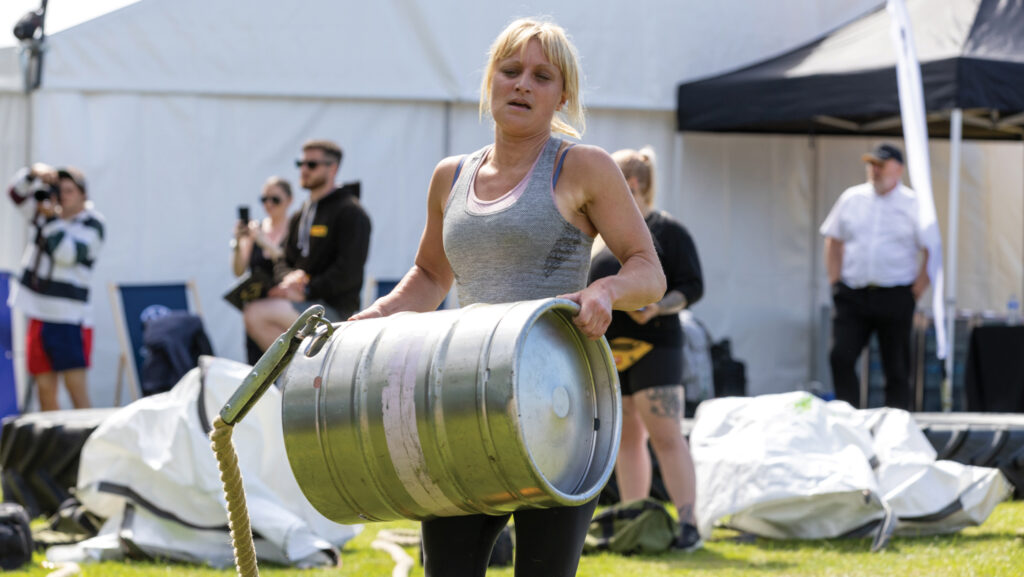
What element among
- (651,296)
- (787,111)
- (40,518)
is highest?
(787,111)

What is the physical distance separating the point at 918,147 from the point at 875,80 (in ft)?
4.91

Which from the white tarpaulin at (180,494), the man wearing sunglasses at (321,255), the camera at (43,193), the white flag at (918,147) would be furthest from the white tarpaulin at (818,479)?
the camera at (43,193)

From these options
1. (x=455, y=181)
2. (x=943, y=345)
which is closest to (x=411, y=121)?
(x=943, y=345)

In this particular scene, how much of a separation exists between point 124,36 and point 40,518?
14.4 ft

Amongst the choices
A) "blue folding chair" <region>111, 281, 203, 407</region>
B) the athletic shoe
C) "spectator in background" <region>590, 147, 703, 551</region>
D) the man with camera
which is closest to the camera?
the man with camera

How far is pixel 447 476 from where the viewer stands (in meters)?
2.27

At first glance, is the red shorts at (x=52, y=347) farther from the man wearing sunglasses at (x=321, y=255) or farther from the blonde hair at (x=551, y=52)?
the blonde hair at (x=551, y=52)

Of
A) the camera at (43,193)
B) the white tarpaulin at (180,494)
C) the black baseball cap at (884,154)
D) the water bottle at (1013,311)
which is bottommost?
the white tarpaulin at (180,494)

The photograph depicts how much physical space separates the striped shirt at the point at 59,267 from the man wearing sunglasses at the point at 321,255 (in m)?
1.55

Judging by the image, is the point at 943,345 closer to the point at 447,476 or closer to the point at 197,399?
the point at 197,399

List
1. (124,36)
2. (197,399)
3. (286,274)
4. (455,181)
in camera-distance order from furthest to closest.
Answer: (124,36) → (286,274) → (197,399) → (455,181)

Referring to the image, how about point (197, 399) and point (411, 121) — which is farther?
point (411, 121)

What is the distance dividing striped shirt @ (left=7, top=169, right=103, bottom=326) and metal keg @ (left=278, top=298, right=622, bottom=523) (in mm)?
5936

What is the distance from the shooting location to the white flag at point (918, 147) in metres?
7.76
